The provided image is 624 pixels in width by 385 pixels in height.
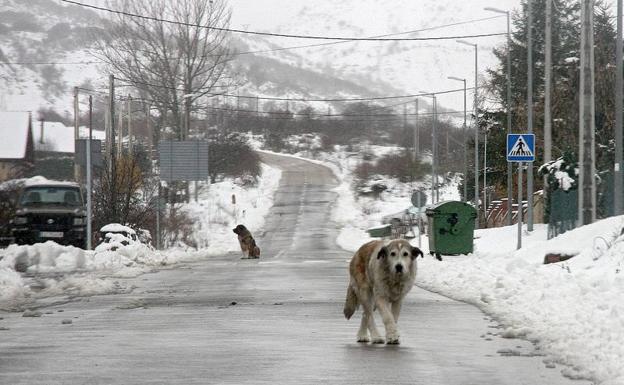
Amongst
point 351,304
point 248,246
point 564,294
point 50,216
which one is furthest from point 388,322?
point 50,216

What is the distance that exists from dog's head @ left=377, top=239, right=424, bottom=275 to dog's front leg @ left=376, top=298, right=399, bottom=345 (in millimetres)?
350

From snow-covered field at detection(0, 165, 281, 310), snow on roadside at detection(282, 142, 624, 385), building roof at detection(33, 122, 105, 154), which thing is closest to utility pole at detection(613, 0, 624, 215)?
snow on roadside at detection(282, 142, 624, 385)

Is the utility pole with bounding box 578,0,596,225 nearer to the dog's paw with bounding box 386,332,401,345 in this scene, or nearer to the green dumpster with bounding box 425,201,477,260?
the green dumpster with bounding box 425,201,477,260

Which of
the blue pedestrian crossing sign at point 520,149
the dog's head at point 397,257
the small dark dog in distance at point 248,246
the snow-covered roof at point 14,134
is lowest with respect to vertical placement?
the small dark dog in distance at point 248,246

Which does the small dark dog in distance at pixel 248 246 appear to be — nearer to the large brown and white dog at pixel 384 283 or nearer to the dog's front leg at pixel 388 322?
the large brown and white dog at pixel 384 283

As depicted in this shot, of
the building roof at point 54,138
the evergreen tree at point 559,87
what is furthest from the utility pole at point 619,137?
the building roof at point 54,138

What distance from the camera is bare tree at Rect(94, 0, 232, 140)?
94000 mm

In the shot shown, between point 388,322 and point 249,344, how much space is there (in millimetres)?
1421

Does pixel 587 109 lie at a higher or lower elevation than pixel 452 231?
higher

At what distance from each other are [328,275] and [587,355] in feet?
55.3

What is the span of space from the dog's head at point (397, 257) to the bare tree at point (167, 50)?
7958 cm

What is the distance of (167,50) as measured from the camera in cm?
9700

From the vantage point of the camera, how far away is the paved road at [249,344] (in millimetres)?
10094

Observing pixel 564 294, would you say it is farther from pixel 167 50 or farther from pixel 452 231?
pixel 167 50
